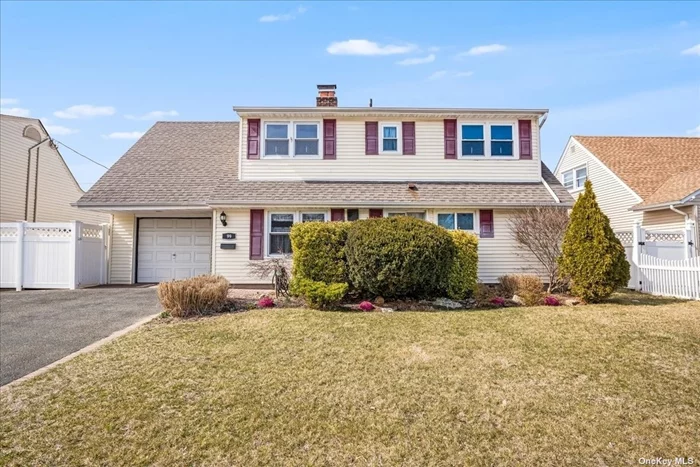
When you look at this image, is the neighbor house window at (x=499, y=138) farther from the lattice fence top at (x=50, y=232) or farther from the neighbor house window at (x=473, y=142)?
the lattice fence top at (x=50, y=232)

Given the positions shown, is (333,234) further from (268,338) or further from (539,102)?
(539,102)

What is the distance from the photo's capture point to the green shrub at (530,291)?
9000mm

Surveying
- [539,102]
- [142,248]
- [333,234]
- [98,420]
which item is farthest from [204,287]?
[539,102]

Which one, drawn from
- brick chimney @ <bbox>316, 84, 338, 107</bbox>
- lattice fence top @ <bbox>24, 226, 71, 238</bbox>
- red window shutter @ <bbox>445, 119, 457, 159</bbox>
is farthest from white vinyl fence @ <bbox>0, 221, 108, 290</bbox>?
red window shutter @ <bbox>445, 119, 457, 159</bbox>

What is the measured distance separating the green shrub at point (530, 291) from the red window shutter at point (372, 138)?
257 inches

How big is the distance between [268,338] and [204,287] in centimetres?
244

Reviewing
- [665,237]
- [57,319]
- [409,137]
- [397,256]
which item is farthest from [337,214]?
[665,237]

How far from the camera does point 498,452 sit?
3.38 meters

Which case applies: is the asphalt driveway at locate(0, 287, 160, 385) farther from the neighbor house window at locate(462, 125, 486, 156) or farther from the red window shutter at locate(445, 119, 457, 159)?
the neighbor house window at locate(462, 125, 486, 156)

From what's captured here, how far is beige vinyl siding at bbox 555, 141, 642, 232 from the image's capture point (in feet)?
57.2

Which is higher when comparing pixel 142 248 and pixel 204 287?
pixel 142 248

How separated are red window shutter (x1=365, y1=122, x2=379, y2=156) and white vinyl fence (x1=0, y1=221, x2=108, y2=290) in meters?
9.88

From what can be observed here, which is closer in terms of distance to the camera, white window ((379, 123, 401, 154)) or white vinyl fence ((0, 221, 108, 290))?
white vinyl fence ((0, 221, 108, 290))

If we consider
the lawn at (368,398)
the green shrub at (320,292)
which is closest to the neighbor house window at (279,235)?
the green shrub at (320,292)
